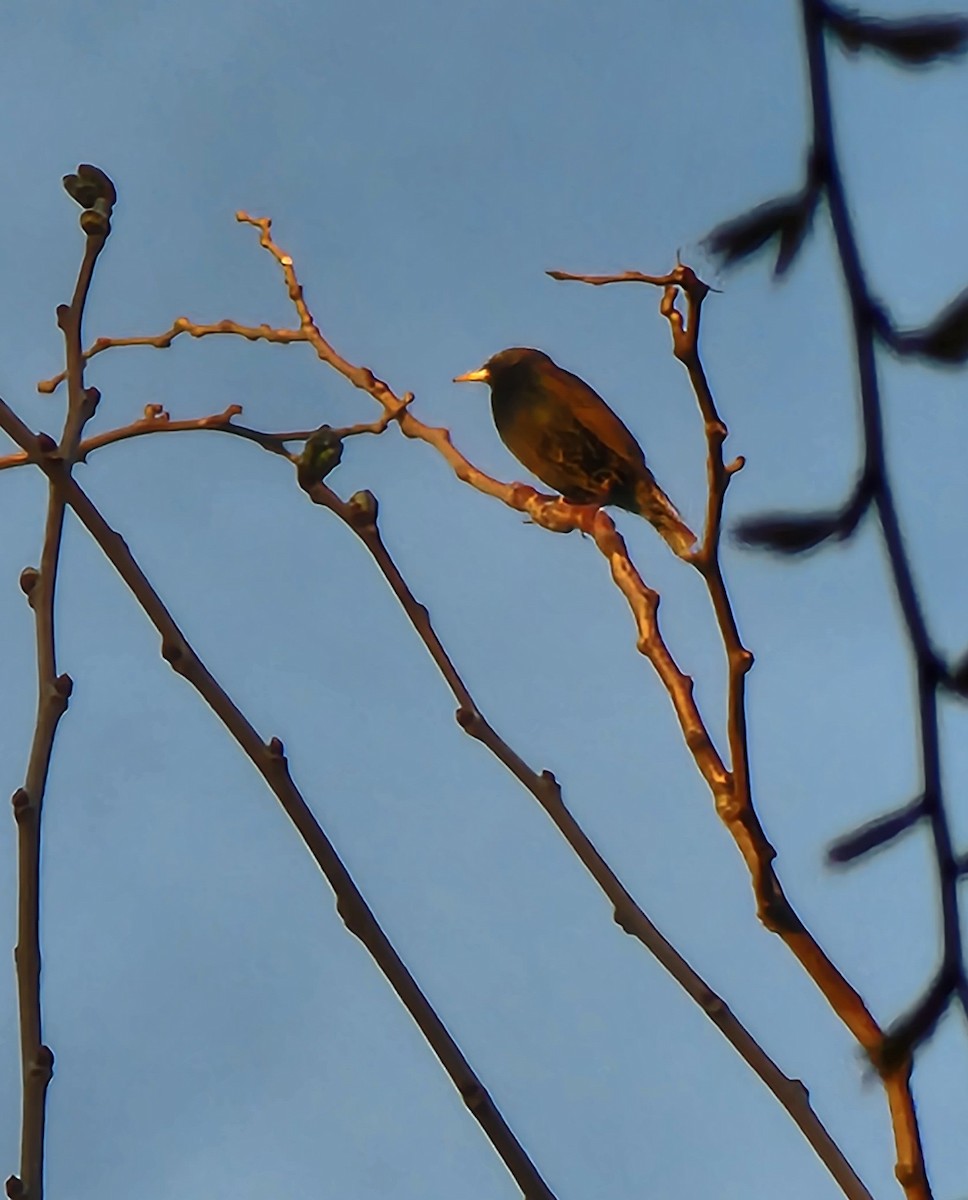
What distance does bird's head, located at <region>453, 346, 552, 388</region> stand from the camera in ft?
18.3

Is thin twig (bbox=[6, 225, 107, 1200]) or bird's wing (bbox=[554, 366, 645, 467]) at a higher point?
bird's wing (bbox=[554, 366, 645, 467])

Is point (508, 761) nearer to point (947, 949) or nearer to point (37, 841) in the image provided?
point (37, 841)

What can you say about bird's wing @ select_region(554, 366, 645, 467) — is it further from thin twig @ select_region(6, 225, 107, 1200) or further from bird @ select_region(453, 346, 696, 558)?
thin twig @ select_region(6, 225, 107, 1200)

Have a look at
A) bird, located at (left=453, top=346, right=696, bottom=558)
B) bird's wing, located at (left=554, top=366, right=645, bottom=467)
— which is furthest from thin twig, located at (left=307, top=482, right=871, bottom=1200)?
bird's wing, located at (left=554, top=366, right=645, bottom=467)

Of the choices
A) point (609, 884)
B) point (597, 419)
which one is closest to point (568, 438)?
point (597, 419)

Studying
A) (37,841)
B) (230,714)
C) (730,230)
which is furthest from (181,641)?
(730,230)

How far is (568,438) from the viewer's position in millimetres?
5219

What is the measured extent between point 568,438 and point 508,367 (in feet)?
1.96

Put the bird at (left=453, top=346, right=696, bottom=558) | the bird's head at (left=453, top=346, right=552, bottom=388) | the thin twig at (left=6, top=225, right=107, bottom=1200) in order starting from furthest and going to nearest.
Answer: the bird's head at (left=453, top=346, right=552, bottom=388)
the bird at (left=453, top=346, right=696, bottom=558)
the thin twig at (left=6, top=225, right=107, bottom=1200)

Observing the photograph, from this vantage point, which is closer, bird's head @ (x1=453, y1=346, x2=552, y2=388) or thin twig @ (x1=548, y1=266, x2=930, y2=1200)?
thin twig @ (x1=548, y1=266, x2=930, y2=1200)

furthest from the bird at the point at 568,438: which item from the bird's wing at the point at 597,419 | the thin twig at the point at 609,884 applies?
the thin twig at the point at 609,884

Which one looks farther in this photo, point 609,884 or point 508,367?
point 508,367

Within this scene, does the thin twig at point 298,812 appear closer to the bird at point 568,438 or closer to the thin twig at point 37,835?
the thin twig at point 37,835

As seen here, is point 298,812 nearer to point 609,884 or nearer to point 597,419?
point 609,884
